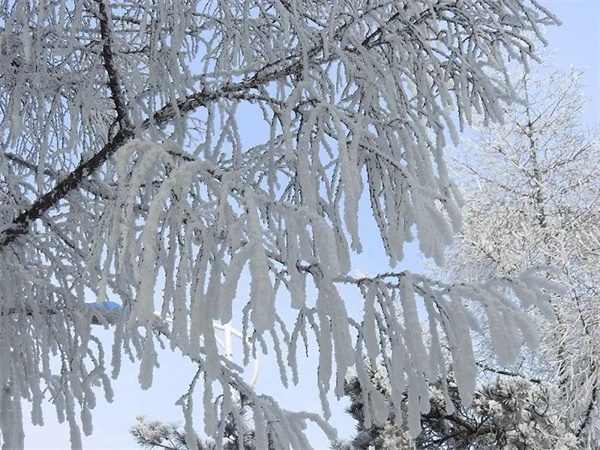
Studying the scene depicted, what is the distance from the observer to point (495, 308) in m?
1.72

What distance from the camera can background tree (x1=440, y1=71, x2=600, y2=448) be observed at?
687 cm

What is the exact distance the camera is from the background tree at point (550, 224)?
22.5 ft

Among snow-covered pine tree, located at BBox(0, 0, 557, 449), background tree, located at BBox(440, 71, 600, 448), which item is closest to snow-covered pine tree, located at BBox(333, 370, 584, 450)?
background tree, located at BBox(440, 71, 600, 448)

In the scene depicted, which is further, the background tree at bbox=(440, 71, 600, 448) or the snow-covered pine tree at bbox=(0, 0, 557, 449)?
the background tree at bbox=(440, 71, 600, 448)

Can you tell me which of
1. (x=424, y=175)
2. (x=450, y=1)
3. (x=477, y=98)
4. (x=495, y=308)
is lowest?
(x=495, y=308)

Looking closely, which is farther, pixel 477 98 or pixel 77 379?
pixel 77 379

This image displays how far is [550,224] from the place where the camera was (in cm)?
784

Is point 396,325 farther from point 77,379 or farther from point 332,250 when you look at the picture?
point 77,379

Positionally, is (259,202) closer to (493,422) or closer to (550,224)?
(493,422)

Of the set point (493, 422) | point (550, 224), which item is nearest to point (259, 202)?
point (493, 422)

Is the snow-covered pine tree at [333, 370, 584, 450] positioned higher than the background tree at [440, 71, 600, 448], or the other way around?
the background tree at [440, 71, 600, 448]

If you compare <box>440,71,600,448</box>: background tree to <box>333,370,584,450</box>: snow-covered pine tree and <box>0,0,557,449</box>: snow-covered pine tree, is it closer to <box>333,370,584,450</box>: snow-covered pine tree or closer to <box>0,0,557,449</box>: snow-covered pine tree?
<box>333,370,584,450</box>: snow-covered pine tree

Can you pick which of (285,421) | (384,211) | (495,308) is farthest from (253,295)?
(285,421)

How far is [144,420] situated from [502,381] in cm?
396
